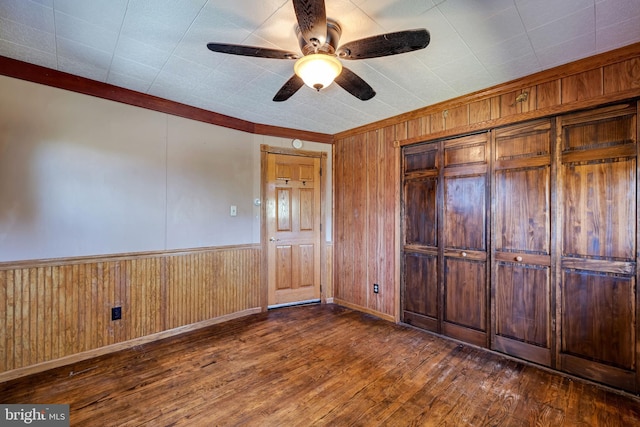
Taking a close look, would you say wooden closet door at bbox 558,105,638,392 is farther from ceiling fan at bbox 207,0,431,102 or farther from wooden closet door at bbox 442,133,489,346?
ceiling fan at bbox 207,0,431,102

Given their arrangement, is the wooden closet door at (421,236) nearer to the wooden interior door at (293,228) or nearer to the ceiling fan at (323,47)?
the wooden interior door at (293,228)

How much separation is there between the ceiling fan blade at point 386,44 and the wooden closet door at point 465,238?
65.4 inches

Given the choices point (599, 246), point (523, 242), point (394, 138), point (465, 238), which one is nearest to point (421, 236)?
point (465, 238)

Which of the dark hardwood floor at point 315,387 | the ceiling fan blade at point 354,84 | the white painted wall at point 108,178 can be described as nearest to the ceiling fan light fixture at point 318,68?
the ceiling fan blade at point 354,84

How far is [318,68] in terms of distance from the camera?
168 centimetres

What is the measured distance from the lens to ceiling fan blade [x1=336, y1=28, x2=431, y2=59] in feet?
4.68

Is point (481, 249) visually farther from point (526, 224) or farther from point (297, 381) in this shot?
point (297, 381)

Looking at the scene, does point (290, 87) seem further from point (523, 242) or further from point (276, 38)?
point (523, 242)

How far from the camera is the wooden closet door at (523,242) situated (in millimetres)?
2379

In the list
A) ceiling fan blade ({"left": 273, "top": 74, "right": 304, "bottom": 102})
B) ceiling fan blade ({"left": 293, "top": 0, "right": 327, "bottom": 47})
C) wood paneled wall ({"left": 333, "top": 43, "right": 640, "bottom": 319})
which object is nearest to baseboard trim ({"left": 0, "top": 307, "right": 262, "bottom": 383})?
wood paneled wall ({"left": 333, "top": 43, "right": 640, "bottom": 319})

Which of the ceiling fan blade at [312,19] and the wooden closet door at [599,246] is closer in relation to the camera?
the ceiling fan blade at [312,19]

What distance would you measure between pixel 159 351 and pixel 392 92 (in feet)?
10.9

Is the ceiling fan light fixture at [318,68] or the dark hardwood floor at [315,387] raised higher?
the ceiling fan light fixture at [318,68]

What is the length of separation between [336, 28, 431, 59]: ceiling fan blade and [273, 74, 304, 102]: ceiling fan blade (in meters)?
0.40
